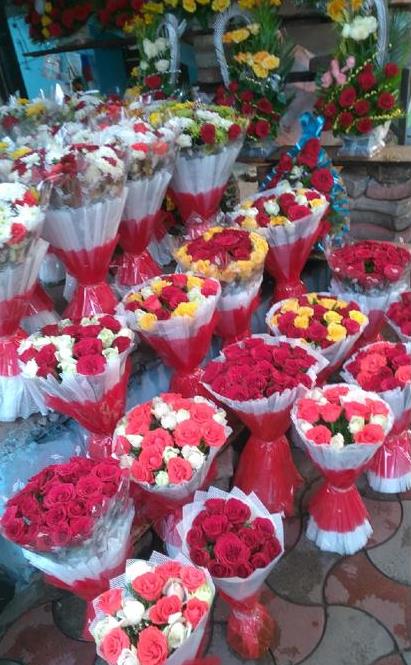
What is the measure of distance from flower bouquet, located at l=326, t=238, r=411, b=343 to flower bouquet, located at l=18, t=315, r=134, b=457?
1.09 meters

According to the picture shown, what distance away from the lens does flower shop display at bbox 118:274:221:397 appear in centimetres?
194

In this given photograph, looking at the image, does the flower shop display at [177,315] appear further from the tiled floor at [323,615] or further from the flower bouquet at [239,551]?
the tiled floor at [323,615]

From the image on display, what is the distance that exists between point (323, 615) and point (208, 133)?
1814 millimetres

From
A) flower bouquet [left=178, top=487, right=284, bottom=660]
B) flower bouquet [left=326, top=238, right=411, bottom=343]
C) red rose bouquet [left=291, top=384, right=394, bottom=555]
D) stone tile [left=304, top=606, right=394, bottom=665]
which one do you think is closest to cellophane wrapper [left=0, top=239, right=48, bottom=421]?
flower bouquet [left=178, top=487, right=284, bottom=660]

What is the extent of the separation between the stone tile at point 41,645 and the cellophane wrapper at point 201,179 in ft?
5.76

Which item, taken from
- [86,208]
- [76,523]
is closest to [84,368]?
[76,523]

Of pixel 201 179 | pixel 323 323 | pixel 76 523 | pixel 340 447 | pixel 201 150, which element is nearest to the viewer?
pixel 76 523

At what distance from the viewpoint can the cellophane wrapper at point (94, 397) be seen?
5.67 ft

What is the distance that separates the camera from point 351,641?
5.65 feet

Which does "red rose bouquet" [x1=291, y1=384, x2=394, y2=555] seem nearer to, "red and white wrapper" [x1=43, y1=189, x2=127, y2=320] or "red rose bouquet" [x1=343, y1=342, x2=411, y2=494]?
"red rose bouquet" [x1=343, y1=342, x2=411, y2=494]

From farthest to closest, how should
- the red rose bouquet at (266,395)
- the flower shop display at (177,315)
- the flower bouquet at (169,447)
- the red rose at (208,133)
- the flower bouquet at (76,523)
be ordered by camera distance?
the red rose at (208,133) < the flower shop display at (177,315) < the red rose bouquet at (266,395) < the flower bouquet at (169,447) < the flower bouquet at (76,523)

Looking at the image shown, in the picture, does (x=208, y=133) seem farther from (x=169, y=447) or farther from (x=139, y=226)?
(x=169, y=447)

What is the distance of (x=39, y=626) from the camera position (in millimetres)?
1886

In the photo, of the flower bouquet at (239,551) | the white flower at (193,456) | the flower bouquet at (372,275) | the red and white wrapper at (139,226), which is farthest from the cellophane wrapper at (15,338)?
the flower bouquet at (372,275)
